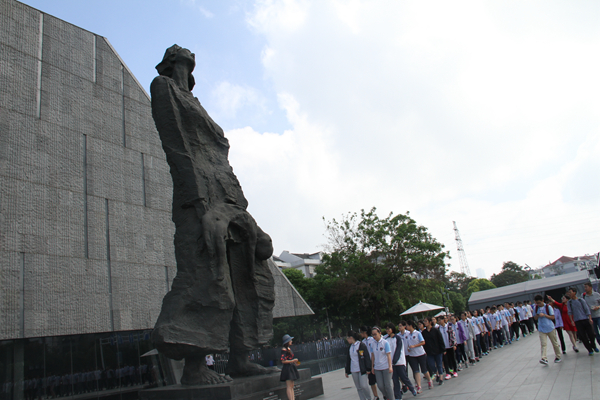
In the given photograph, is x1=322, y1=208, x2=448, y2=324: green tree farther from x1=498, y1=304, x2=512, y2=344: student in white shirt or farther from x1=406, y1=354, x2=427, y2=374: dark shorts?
x1=406, y1=354, x2=427, y2=374: dark shorts

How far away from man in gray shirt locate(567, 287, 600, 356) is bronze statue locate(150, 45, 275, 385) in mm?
6444

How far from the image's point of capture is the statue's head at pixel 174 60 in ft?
25.0

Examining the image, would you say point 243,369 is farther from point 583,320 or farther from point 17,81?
point 17,81

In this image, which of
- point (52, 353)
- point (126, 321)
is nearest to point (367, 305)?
point (126, 321)

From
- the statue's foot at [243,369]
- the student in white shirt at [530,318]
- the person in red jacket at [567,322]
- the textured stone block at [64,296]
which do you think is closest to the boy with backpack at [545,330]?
the person in red jacket at [567,322]

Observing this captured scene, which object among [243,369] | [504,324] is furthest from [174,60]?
[504,324]

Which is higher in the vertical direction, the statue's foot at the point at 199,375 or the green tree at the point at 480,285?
the green tree at the point at 480,285

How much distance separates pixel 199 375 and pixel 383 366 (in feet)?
9.30

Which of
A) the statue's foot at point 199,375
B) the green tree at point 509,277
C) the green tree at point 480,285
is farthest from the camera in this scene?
the green tree at point 509,277

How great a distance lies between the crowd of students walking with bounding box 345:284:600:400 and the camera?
22.3 ft

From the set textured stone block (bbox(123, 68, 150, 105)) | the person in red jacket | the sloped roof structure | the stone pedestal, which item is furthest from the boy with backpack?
the sloped roof structure

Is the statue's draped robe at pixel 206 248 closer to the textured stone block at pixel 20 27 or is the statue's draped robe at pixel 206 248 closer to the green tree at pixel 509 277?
the textured stone block at pixel 20 27

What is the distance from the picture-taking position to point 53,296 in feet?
34.8

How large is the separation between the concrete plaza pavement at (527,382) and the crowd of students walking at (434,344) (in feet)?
1.14
